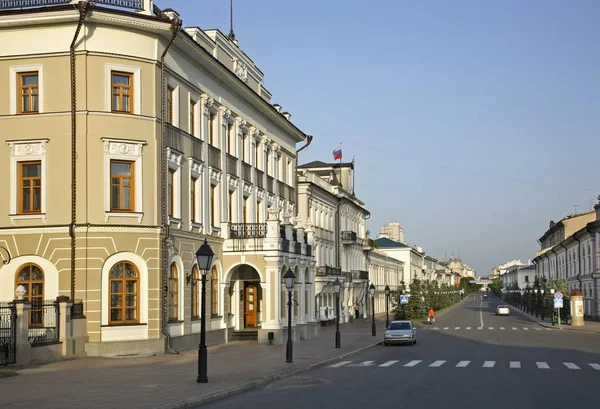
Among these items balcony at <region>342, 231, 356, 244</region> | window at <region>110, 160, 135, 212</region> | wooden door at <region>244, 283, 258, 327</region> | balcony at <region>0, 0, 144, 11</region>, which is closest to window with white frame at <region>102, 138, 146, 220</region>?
window at <region>110, 160, 135, 212</region>

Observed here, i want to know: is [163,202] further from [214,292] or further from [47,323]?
[214,292]

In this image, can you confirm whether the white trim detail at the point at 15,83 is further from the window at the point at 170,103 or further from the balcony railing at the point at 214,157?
the balcony railing at the point at 214,157

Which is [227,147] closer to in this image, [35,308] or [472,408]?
[35,308]

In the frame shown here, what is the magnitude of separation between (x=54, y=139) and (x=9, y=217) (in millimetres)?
3607

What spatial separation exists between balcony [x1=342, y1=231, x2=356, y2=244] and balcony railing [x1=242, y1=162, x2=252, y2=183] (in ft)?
115

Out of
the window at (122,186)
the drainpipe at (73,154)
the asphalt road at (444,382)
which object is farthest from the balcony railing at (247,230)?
the drainpipe at (73,154)

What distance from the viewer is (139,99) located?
3133 centimetres

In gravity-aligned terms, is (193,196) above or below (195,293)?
above

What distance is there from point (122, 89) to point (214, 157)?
8.78 metres

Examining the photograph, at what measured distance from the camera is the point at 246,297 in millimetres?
43875

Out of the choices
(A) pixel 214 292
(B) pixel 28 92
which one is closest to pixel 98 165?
(B) pixel 28 92

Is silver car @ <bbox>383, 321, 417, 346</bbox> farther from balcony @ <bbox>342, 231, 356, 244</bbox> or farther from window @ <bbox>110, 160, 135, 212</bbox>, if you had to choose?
balcony @ <bbox>342, 231, 356, 244</bbox>

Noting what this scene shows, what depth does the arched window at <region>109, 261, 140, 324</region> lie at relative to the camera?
30.6 meters

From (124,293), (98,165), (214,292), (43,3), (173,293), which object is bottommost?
(214,292)
